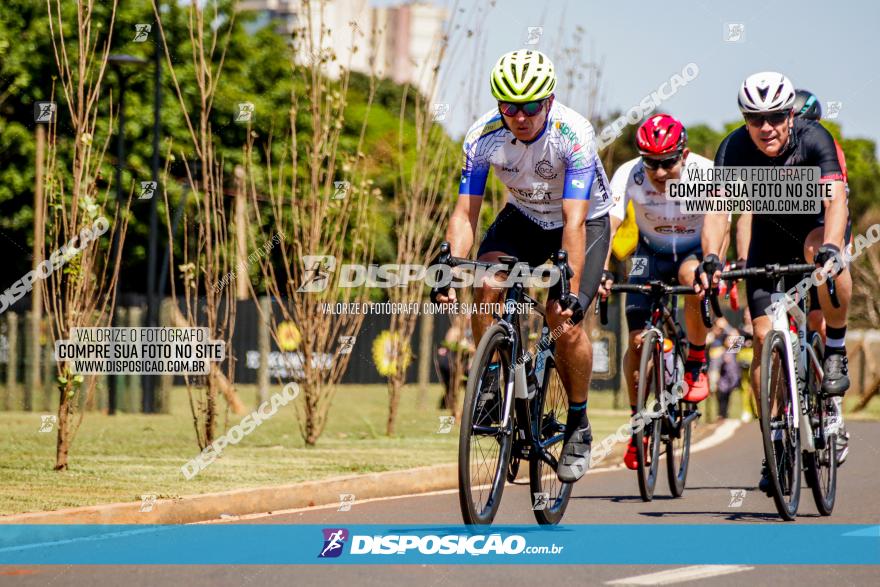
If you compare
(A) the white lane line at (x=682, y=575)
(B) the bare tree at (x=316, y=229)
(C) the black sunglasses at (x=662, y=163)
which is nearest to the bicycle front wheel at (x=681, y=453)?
(C) the black sunglasses at (x=662, y=163)

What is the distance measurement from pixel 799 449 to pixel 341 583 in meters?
3.33

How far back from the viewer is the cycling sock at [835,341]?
923 centimetres

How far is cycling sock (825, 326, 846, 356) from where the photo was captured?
30.3 feet

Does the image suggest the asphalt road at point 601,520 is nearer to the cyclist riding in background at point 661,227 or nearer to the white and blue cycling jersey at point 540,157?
the cyclist riding in background at point 661,227

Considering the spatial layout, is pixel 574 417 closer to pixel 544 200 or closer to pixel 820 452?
pixel 544 200

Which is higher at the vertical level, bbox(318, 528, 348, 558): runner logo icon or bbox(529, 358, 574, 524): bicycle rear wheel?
bbox(529, 358, 574, 524): bicycle rear wheel

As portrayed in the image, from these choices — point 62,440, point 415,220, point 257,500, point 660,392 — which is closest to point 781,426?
point 660,392

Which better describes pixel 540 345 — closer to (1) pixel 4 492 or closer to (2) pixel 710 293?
(2) pixel 710 293

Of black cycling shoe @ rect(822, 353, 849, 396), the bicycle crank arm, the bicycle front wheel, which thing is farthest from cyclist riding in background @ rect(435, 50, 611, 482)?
the bicycle crank arm

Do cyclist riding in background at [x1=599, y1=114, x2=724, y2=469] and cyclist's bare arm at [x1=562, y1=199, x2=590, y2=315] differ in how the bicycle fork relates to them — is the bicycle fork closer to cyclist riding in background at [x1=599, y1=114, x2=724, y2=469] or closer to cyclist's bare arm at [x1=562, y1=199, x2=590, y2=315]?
cyclist's bare arm at [x1=562, y1=199, x2=590, y2=315]

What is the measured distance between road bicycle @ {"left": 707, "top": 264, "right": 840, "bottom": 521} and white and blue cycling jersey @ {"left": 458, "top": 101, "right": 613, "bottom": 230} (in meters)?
1.25

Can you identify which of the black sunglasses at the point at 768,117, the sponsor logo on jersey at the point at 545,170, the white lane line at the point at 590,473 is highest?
the black sunglasses at the point at 768,117

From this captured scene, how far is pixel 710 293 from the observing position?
8.55 meters

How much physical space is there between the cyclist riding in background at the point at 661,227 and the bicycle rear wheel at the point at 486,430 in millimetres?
2954
